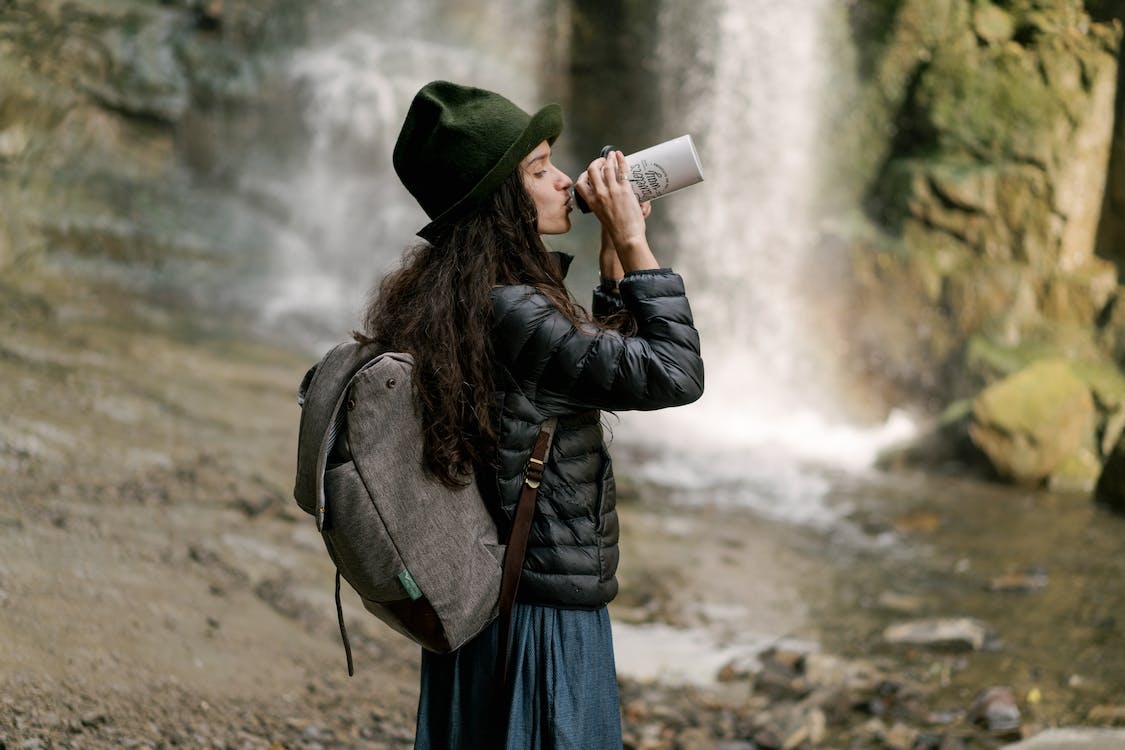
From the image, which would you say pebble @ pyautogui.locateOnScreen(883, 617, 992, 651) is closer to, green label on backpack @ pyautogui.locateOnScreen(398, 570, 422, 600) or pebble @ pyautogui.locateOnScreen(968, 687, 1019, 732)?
pebble @ pyautogui.locateOnScreen(968, 687, 1019, 732)

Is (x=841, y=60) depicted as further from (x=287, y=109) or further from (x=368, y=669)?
(x=368, y=669)

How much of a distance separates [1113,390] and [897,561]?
3.94 metres

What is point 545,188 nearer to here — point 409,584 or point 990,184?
point 409,584

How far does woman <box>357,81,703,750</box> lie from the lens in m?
1.81

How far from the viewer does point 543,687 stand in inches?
74.9

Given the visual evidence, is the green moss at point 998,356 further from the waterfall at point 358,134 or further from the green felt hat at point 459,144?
the green felt hat at point 459,144

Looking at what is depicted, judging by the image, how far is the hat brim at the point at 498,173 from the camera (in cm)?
184

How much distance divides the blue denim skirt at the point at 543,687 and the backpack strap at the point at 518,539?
44 mm

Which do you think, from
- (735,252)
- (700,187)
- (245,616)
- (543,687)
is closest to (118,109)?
(700,187)

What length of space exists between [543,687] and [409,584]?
13.7 inches

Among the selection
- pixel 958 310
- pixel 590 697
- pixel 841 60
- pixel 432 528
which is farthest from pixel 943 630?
pixel 841 60

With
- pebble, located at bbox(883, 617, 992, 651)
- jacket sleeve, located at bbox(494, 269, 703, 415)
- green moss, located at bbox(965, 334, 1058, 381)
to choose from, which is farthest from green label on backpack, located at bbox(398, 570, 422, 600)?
green moss, located at bbox(965, 334, 1058, 381)

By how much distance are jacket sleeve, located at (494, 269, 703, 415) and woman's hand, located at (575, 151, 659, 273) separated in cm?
5

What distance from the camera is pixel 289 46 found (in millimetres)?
14344
